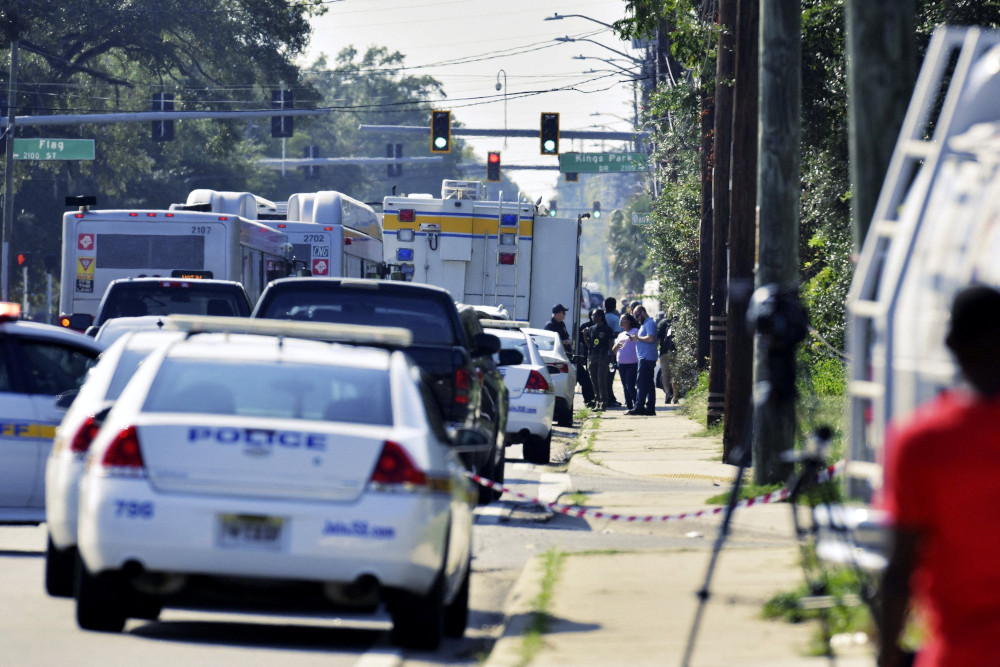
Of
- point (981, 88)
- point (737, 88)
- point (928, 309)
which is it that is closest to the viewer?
point (928, 309)

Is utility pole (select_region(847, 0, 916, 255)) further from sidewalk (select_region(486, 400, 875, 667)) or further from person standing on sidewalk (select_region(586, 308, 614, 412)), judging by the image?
person standing on sidewalk (select_region(586, 308, 614, 412))

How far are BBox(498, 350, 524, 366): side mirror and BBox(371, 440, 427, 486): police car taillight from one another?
703 cm

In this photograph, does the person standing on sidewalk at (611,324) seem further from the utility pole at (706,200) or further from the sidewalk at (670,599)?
the sidewalk at (670,599)

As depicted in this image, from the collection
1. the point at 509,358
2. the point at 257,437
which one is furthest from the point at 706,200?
the point at 257,437

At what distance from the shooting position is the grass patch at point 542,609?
7625mm

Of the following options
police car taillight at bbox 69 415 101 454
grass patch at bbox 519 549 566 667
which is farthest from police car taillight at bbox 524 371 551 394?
police car taillight at bbox 69 415 101 454

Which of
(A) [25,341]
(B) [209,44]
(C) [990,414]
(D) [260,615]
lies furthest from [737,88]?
(B) [209,44]

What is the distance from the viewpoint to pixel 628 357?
2881cm

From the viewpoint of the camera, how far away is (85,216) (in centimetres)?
2300

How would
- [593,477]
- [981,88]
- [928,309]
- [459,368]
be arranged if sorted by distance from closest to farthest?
[928,309]
[981,88]
[459,368]
[593,477]

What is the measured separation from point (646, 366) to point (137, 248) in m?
8.95

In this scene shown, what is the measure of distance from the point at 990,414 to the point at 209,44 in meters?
56.6

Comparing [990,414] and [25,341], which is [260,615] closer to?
[25,341]

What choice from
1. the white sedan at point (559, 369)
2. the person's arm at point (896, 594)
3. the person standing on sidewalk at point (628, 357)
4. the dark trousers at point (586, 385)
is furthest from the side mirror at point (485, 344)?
the dark trousers at point (586, 385)
